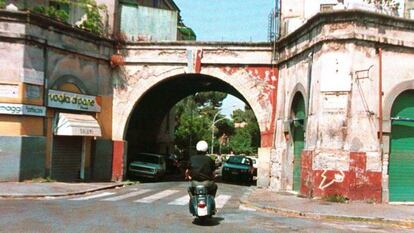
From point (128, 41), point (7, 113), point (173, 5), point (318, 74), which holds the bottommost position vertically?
point (7, 113)

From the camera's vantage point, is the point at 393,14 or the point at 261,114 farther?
the point at 261,114

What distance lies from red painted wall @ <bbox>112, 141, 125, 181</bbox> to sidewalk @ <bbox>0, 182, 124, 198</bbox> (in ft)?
12.7

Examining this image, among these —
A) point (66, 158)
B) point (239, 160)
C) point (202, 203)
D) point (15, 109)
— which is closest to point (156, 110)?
point (239, 160)

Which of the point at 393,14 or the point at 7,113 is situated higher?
the point at 393,14

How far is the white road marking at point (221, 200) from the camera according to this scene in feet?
52.7

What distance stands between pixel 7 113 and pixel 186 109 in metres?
50.6

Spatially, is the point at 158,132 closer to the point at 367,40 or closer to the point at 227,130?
the point at 367,40

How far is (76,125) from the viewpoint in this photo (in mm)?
22703

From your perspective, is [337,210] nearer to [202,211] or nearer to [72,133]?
[202,211]

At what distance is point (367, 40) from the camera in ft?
59.3

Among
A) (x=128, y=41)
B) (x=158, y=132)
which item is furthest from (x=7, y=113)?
(x=158, y=132)

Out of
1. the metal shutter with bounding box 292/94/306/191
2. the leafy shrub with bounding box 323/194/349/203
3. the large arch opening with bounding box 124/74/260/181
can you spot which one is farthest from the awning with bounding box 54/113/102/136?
the leafy shrub with bounding box 323/194/349/203

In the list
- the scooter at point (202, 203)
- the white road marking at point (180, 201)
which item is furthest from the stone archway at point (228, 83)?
the scooter at point (202, 203)

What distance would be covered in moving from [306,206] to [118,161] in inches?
485
